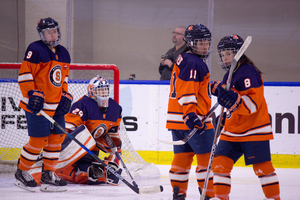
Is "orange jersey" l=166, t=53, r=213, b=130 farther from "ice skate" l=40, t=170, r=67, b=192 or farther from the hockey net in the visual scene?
the hockey net

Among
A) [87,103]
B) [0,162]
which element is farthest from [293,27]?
[0,162]

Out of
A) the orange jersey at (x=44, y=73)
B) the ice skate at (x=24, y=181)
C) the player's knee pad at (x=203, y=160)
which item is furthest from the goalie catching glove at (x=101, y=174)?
the player's knee pad at (x=203, y=160)

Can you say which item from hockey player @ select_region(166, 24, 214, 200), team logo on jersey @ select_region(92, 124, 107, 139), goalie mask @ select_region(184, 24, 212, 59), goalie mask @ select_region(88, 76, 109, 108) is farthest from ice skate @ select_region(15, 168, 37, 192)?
goalie mask @ select_region(184, 24, 212, 59)

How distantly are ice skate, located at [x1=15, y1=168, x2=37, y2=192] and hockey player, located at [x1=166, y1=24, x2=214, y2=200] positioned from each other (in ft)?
3.61

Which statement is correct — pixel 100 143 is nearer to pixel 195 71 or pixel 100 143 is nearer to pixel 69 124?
pixel 69 124

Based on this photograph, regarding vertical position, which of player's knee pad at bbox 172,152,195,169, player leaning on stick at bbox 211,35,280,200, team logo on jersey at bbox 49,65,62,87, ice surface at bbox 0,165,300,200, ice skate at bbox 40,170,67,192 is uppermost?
team logo on jersey at bbox 49,65,62,87

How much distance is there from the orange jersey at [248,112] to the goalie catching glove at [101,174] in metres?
1.17

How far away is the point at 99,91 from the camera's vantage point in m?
2.96

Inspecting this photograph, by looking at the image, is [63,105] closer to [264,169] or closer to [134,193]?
[134,193]

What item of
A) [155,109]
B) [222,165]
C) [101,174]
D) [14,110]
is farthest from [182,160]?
[14,110]

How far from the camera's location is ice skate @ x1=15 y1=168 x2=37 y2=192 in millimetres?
2686

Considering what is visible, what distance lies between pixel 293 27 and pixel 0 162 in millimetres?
3494

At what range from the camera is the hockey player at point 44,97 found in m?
2.50

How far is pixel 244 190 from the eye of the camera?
9.37 ft
